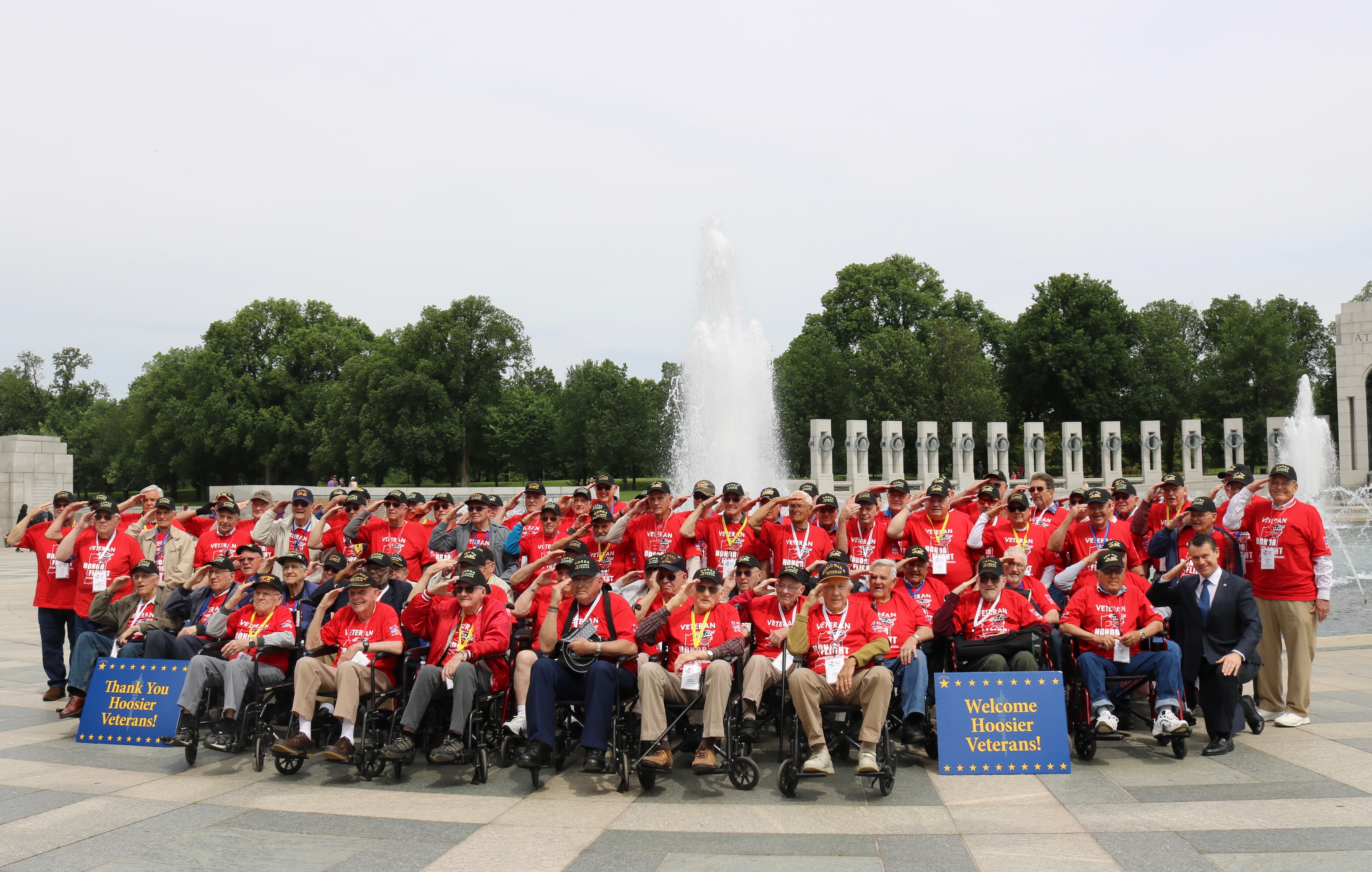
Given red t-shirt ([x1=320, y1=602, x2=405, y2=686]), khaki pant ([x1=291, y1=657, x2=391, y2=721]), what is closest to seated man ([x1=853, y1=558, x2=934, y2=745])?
red t-shirt ([x1=320, y1=602, x2=405, y2=686])

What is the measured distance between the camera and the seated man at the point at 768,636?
6.81 metres

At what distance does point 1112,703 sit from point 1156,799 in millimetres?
1243

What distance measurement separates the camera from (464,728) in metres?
6.94

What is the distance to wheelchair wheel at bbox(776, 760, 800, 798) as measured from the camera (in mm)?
6355

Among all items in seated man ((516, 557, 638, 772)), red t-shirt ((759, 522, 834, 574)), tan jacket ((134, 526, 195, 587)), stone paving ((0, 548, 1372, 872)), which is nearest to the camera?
stone paving ((0, 548, 1372, 872))

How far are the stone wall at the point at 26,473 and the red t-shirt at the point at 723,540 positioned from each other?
33831 mm

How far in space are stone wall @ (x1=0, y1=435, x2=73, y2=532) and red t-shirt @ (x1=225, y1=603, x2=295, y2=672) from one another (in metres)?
31.9

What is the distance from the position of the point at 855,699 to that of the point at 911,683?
2.02 feet

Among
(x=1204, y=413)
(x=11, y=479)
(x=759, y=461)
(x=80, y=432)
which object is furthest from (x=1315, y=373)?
(x=80, y=432)

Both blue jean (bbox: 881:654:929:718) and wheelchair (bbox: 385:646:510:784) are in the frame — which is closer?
wheelchair (bbox: 385:646:510:784)

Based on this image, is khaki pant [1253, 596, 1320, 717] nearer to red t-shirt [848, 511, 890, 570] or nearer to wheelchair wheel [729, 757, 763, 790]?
red t-shirt [848, 511, 890, 570]

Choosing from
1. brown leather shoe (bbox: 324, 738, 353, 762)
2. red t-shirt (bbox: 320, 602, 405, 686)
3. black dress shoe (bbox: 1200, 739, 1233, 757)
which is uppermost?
red t-shirt (bbox: 320, 602, 405, 686)

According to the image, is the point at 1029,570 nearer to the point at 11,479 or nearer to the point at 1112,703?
the point at 1112,703

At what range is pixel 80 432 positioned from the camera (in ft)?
273
